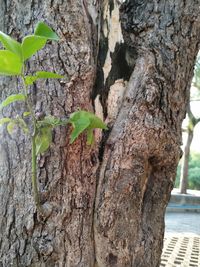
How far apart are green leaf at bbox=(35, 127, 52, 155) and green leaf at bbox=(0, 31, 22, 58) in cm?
20

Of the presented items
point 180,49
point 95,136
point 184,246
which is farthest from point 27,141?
point 184,246

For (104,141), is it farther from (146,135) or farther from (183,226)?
(183,226)

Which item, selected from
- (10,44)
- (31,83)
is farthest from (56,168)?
(10,44)

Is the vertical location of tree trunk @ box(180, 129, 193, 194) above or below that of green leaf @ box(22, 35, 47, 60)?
below

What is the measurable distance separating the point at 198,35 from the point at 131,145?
399mm

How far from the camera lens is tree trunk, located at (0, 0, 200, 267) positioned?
0.74 metres

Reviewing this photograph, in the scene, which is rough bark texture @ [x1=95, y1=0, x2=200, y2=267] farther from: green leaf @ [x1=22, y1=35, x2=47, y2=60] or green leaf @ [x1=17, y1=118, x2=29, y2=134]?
green leaf @ [x1=22, y1=35, x2=47, y2=60]

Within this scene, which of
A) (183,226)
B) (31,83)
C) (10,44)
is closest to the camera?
(10,44)

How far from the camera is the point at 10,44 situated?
1.70ft

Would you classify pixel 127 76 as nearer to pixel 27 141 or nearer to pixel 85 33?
pixel 85 33

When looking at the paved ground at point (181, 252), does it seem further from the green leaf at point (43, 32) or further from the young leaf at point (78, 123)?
the green leaf at point (43, 32)

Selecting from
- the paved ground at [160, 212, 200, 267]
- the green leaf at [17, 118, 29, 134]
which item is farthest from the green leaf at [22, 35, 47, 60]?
the paved ground at [160, 212, 200, 267]

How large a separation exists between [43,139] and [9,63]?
0.20 m

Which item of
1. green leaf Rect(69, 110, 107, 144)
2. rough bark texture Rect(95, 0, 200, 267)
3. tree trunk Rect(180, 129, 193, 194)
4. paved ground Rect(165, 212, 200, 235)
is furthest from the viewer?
tree trunk Rect(180, 129, 193, 194)
